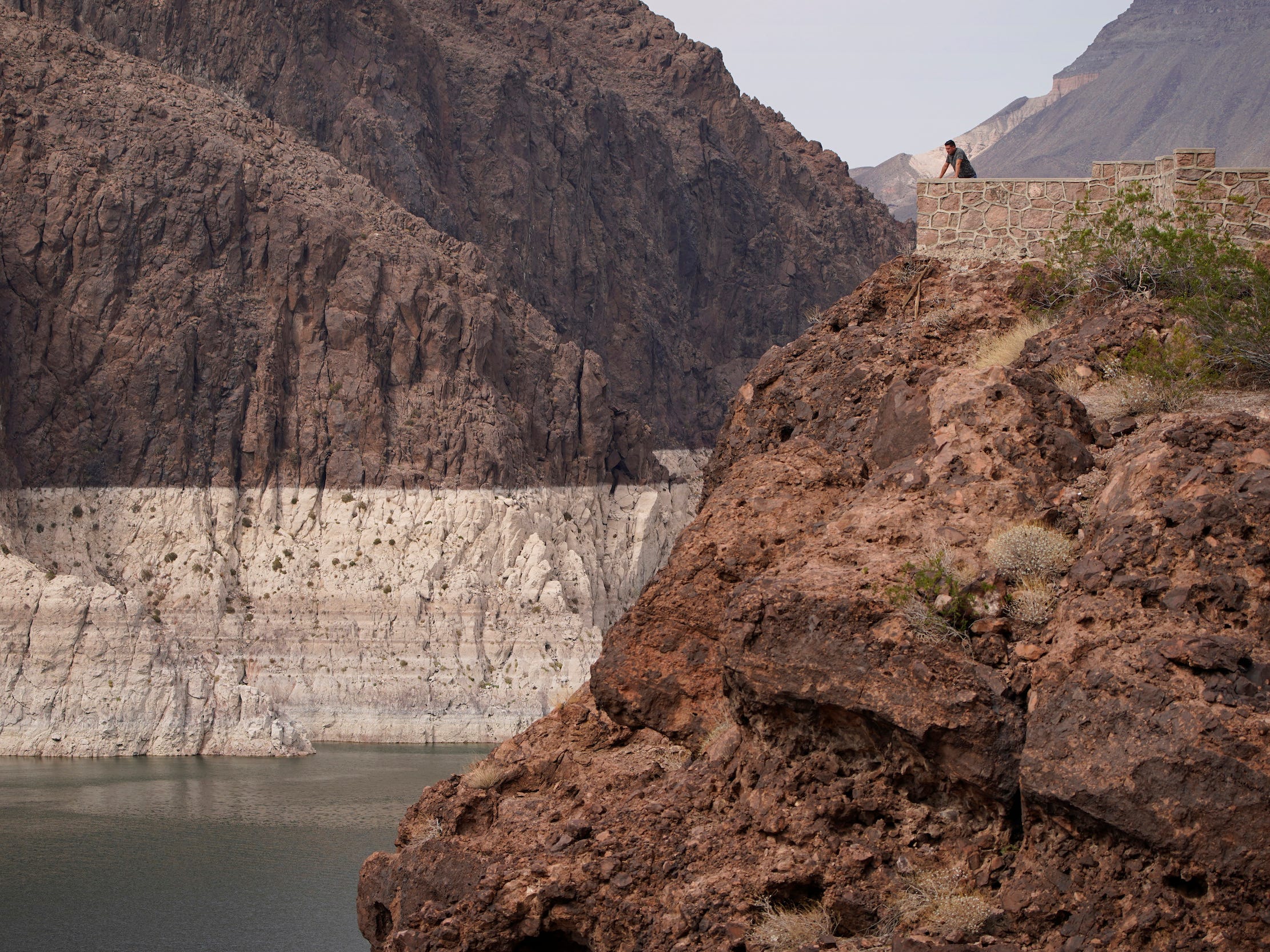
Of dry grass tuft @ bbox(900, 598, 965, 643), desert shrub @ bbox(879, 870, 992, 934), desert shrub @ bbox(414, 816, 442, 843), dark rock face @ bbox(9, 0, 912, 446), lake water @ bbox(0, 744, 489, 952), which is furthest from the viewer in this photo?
dark rock face @ bbox(9, 0, 912, 446)

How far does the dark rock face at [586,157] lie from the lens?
10831cm

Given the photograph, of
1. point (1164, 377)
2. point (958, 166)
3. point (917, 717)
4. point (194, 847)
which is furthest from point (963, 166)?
point (194, 847)

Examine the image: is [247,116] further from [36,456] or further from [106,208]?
[36,456]

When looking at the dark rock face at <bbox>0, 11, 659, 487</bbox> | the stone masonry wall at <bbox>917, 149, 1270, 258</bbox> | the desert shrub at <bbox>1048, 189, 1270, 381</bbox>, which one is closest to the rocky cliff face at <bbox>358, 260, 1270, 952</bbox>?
the desert shrub at <bbox>1048, 189, 1270, 381</bbox>

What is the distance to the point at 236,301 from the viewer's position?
85.9 meters

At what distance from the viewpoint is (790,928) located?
11.0m

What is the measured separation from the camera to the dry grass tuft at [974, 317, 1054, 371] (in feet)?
49.4

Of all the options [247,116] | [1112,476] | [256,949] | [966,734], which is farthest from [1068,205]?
[247,116]

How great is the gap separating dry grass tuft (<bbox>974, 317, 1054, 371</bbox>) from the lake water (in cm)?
2205

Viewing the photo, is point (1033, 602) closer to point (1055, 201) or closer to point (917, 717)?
point (917, 717)

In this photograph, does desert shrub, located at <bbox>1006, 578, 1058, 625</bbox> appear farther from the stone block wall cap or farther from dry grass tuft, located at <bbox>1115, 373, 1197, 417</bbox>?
the stone block wall cap

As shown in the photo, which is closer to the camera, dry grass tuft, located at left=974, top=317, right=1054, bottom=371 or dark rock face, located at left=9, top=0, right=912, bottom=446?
dry grass tuft, located at left=974, top=317, right=1054, bottom=371

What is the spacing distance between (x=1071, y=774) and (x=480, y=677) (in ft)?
222

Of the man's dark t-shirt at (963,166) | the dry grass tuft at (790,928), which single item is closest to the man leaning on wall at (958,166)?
the man's dark t-shirt at (963,166)
